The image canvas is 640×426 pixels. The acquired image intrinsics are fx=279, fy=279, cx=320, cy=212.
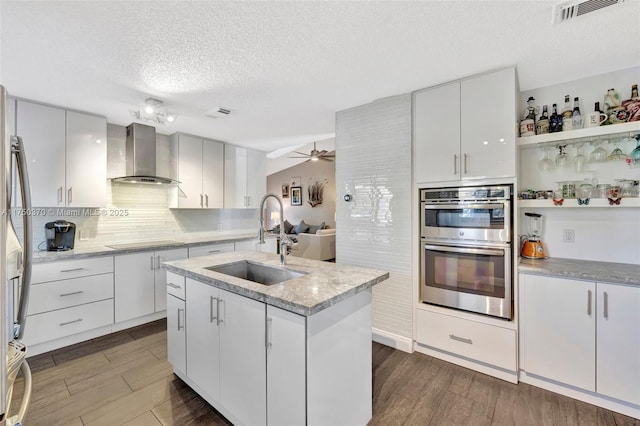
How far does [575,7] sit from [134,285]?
4.26 metres

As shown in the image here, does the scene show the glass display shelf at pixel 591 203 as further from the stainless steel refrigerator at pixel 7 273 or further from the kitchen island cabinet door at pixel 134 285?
the kitchen island cabinet door at pixel 134 285

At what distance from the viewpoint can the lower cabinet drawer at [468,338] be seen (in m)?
2.12

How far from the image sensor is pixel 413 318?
2.55m

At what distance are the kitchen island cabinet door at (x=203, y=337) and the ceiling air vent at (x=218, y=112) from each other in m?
1.83

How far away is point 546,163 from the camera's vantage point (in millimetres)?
2404

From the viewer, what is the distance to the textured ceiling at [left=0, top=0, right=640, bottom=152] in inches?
59.5

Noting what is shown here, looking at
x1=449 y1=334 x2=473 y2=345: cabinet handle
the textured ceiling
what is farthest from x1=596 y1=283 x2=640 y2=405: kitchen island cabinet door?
the textured ceiling

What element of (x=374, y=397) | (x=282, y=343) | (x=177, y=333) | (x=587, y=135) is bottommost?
(x=374, y=397)

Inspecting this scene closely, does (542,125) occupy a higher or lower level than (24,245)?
higher

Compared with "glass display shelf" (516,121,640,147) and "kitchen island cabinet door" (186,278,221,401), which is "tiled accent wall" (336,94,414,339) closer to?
"glass display shelf" (516,121,640,147)

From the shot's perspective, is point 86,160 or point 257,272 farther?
point 86,160

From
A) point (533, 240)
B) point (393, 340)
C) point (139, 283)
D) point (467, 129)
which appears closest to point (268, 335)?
point (393, 340)

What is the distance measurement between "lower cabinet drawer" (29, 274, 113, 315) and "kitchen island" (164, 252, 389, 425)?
4.85 ft

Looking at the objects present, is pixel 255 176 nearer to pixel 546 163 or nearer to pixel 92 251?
pixel 92 251
